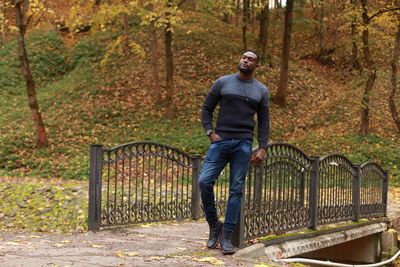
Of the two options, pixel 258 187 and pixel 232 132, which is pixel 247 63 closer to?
pixel 232 132

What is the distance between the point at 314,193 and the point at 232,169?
2.96 metres

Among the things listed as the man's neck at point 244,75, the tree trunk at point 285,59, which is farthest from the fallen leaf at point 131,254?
the tree trunk at point 285,59

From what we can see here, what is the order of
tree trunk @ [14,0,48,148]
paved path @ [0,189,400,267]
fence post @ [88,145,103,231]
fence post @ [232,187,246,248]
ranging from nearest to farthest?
1. paved path @ [0,189,400,267]
2. fence post @ [232,187,246,248]
3. fence post @ [88,145,103,231]
4. tree trunk @ [14,0,48,148]

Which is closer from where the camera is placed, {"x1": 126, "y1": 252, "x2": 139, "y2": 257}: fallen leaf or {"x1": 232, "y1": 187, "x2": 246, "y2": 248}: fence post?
{"x1": 126, "y1": 252, "x2": 139, "y2": 257}: fallen leaf

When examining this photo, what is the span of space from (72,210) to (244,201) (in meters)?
6.47

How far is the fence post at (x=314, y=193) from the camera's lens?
28.5 ft

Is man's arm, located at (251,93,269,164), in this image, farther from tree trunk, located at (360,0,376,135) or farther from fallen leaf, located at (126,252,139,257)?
tree trunk, located at (360,0,376,135)

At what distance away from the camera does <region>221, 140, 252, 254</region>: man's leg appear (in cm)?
614

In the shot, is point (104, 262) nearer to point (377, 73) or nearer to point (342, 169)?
point (342, 169)

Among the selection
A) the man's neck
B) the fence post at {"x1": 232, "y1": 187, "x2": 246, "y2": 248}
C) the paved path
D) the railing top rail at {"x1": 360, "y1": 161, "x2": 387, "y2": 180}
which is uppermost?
the man's neck

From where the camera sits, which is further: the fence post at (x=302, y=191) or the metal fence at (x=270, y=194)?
the fence post at (x=302, y=191)

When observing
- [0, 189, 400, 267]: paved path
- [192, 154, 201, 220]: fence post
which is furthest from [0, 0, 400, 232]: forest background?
[0, 189, 400, 267]: paved path

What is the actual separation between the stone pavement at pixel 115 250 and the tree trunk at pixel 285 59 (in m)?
17.9

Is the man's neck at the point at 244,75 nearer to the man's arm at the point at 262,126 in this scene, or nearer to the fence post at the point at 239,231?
the man's arm at the point at 262,126
